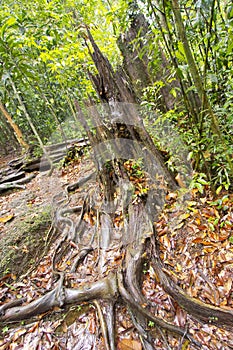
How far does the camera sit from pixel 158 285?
7.74 feet

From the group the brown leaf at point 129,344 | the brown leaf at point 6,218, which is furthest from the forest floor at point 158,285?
the brown leaf at point 6,218

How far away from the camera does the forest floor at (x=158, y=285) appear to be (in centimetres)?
202

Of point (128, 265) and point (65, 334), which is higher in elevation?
point (128, 265)

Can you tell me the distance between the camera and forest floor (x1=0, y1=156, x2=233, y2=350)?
6.64ft

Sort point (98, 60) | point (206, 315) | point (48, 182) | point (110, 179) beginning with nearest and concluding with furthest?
point (206, 315) < point (98, 60) < point (110, 179) < point (48, 182)

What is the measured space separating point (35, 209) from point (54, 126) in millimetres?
6590

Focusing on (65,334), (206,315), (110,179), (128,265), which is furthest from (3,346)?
(110,179)

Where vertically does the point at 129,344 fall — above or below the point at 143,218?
below

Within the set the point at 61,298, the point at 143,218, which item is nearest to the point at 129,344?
the point at 61,298

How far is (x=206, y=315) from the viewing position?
193cm

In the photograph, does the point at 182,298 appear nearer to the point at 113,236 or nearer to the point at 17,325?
the point at 113,236

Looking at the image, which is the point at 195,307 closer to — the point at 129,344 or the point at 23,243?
the point at 129,344

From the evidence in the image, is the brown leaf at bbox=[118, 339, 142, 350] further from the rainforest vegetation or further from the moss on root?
the moss on root

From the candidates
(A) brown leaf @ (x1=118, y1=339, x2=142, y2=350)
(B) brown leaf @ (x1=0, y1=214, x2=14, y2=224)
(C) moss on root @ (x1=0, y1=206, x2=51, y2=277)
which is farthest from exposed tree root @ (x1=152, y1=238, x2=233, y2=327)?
(B) brown leaf @ (x1=0, y1=214, x2=14, y2=224)
